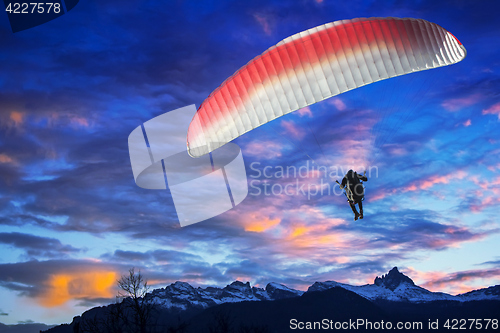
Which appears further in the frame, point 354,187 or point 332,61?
point 354,187

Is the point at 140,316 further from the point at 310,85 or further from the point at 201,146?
the point at 310,85

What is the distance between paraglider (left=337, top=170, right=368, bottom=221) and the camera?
21172 millimetres

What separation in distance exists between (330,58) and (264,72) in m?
2.94

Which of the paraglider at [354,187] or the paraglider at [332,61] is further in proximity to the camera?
the paraglider at [354,187]

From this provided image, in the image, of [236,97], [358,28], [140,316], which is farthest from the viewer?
[140,316]

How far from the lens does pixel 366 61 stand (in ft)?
64.9

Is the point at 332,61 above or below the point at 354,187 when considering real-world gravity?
above

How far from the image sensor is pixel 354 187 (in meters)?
21.1

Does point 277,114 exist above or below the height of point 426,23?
below

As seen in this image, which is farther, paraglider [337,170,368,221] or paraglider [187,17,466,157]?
paraglider [337,170,368,221]

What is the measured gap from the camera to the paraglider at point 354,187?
21.2m

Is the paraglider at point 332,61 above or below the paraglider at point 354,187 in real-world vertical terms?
above

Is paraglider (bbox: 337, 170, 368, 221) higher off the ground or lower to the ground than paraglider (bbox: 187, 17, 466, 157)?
lower

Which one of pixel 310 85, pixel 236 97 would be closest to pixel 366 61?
pixel 310 85
